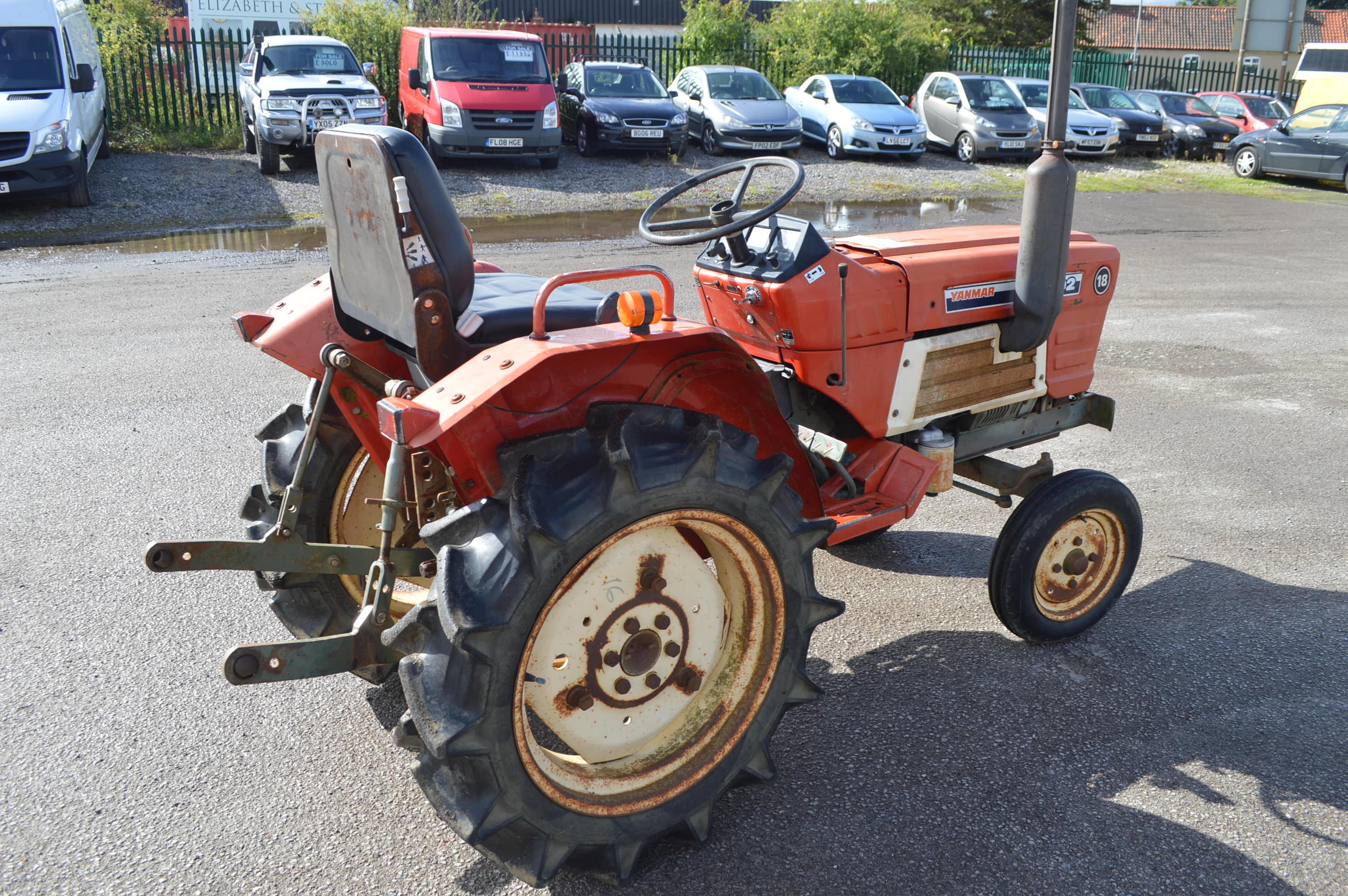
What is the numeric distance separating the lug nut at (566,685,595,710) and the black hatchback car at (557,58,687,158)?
14602mm

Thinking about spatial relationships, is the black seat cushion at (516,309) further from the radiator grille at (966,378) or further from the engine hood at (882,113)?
the engine hood at (882,113)

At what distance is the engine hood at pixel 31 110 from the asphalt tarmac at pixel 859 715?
678 centimetres

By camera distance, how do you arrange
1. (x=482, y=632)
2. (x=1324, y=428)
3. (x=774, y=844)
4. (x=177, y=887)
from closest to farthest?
(x=482, y=632) → (x=177, y=887) → (x=774, y=844) → (x=1324, y=428)

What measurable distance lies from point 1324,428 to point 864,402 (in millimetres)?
4102

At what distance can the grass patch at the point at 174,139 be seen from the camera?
16.3 m

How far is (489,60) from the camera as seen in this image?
606 inches

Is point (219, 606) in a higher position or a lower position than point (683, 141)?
lower

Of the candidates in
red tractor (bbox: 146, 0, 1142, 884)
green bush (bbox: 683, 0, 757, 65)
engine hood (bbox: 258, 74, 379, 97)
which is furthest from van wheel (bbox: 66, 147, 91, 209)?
green bush (bbox: 683, 0, 757, 65)

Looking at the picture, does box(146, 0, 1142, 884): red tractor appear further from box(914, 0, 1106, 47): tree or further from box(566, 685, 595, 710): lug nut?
box(914, 0, 1106, 47): tree

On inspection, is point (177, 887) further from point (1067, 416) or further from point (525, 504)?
point (1067, 416)

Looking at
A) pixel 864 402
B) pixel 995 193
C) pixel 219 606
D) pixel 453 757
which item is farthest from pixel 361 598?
pixel 995 193

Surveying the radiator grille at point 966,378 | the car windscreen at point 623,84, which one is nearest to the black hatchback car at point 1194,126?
the car windscreen at point 623,84

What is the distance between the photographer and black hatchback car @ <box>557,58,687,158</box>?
16.5 meters

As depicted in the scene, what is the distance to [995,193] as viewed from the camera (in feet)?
52.3
